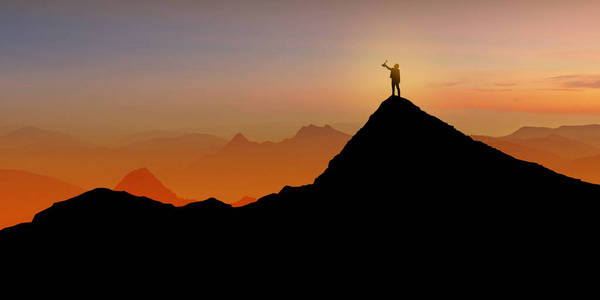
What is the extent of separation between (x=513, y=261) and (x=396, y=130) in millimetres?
20099

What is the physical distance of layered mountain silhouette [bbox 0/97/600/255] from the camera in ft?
139

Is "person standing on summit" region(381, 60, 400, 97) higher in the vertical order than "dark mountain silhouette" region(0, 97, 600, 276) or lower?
higher

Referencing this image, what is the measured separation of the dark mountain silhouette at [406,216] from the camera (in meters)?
41.0

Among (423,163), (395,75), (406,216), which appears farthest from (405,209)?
(395,75)

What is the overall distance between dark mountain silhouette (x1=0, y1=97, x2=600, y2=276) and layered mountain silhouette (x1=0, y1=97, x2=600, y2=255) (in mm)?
126

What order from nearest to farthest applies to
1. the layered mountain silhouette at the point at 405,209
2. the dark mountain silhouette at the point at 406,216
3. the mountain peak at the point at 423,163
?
1. the dark mountain silhouette at the point at 406,216
2. the layered mountain silhouette at the point at 405,209
3. the mountain peak at the point at 423,163

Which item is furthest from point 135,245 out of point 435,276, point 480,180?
point 480,180

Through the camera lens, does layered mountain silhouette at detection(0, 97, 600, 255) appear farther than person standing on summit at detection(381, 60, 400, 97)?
No

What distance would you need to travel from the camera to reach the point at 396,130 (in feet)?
174

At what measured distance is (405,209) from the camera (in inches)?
1793

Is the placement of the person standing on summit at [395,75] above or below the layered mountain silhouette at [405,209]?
above

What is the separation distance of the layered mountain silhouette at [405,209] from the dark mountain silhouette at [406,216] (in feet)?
0.41

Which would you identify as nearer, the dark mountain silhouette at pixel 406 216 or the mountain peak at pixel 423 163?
the dark mountain silhouette at pixel 406 216

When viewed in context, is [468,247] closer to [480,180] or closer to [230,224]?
[480,180]
